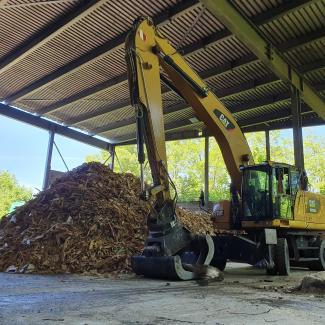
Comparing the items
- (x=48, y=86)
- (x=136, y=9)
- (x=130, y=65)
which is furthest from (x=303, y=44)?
(x=48, y=86)

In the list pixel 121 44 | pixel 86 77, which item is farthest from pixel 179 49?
pixel 86 77

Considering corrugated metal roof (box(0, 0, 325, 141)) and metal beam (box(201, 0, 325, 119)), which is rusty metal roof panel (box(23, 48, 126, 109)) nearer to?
corrugated metal roof (box(0, 0, 325, 141))

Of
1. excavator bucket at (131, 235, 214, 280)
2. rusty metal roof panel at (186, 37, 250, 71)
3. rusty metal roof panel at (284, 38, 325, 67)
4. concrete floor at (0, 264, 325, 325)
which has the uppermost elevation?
rusty metal roof panel at (186, 37, 250, 71)

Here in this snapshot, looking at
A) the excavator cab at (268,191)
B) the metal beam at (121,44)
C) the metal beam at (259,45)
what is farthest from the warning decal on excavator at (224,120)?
the metal beam at (259,45)

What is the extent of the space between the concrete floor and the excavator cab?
2.36m

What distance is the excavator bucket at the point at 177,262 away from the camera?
23.0ft

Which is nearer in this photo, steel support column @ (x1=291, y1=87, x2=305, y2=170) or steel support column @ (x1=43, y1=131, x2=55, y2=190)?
steel support column @ (x1=291, y1=87, x2=305, y2=170)

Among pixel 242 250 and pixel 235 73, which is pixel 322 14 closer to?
pixel 235 73

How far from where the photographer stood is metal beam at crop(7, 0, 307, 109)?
973 centimetres

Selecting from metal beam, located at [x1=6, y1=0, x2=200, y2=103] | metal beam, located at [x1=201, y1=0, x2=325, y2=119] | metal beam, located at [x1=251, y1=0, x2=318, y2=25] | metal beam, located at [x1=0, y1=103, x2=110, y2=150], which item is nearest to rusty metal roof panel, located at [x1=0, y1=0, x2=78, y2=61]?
metal beam, located at [x1=6, y1=0, x2=200, y2=103]

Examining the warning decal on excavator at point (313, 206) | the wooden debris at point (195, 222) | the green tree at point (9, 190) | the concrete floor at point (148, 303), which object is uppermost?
the green tree at point (9, 190)

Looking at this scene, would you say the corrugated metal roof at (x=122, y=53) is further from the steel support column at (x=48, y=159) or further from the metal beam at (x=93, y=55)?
the steel support column at (x=48, y=159)

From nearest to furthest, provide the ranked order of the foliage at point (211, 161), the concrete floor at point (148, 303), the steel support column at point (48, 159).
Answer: the concrete floor at point (148, 303) < the steel support column at point (48, 159) < the foliage at point (211, 161)

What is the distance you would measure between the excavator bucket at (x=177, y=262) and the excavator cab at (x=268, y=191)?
1767 mm
